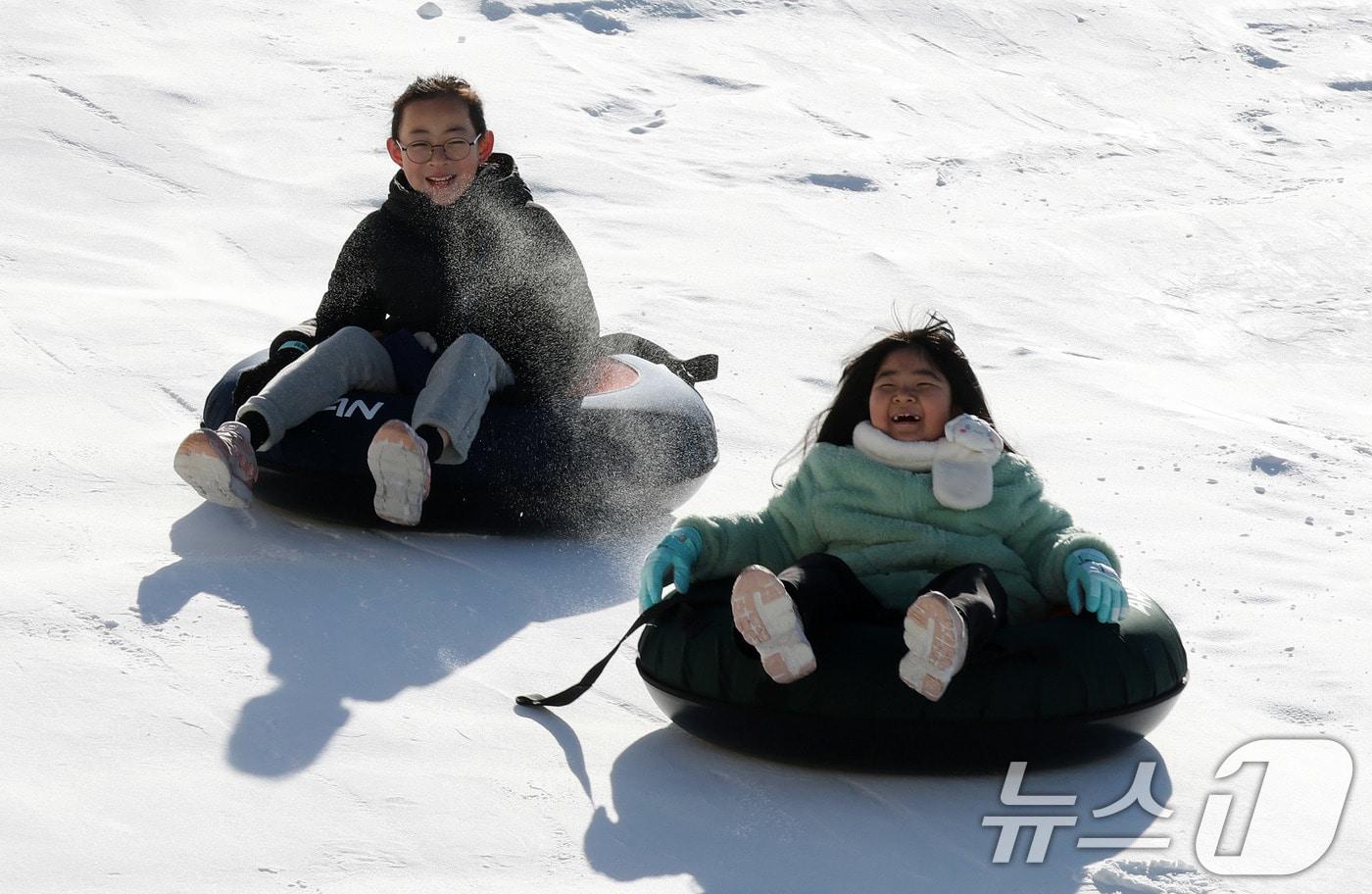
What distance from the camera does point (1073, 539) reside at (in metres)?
3.18

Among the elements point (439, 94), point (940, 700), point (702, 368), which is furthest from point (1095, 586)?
point (439, 94)

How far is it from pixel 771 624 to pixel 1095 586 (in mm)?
620

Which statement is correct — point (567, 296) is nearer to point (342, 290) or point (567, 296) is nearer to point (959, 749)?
point (342, 290)

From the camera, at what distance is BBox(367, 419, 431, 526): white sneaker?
3.92 m

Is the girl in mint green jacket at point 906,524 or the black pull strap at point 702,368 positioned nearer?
the girl in mint green jacket at point 906,524

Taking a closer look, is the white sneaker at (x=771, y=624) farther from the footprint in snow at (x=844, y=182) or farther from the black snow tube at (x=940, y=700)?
the footprint in snow at (x=844, y=182)

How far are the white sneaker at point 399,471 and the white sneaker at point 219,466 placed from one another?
1.01 feet

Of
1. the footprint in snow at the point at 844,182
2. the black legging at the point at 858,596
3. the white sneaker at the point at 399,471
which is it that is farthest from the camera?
the footprint in snow at the point at 844,182

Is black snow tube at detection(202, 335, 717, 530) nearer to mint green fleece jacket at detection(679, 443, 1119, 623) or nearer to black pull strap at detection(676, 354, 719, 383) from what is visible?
black pull strap at detection(676, 354, 719, 383)

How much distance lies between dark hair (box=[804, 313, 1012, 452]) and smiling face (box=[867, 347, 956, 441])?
0.04 meters

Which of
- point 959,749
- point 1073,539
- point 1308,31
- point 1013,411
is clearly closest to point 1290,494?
point 1013,411

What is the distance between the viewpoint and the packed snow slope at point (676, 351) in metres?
2.80

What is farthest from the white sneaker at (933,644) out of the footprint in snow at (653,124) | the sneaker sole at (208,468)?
the footprint in snow at (653,124)

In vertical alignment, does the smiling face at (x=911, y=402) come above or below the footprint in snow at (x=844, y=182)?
above
